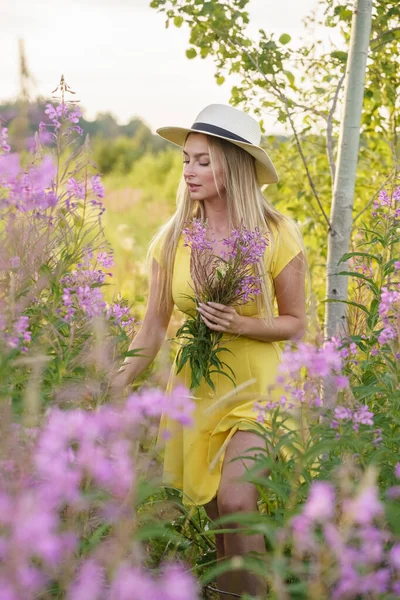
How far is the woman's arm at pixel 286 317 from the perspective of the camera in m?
3.11

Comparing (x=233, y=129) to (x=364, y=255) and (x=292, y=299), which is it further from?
(x=364, y=255)

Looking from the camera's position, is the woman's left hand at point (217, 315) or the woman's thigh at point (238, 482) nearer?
the woman's thigh at point (238, 482)

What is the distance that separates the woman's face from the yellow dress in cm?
27

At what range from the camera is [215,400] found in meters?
3.17

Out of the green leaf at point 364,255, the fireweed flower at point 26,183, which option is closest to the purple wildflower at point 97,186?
the fireweed flower at point 26,183

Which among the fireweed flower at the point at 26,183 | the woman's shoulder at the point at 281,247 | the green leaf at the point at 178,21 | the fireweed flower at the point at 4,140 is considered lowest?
the woman's shoulder at the point at 281,247

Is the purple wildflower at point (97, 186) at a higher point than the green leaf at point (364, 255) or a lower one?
higher

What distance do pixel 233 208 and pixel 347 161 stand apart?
3.37ft

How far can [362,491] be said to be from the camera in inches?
43.0

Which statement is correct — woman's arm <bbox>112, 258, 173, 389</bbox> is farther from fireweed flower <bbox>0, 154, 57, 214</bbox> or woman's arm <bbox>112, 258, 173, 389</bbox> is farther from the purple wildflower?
fireweed flower <bbox>0, 154, 57, 214</bbox>

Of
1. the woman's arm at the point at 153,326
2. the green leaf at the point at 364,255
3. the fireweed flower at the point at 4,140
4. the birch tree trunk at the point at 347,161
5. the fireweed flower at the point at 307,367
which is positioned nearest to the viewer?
the fireweed flower at the point at 307,367

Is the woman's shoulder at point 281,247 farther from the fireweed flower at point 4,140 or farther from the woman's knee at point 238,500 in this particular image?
the fireweed flower at point 4,140

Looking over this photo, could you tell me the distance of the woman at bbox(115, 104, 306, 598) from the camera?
3131 millimetres

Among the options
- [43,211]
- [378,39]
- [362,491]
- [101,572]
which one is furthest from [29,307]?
[378,39]
